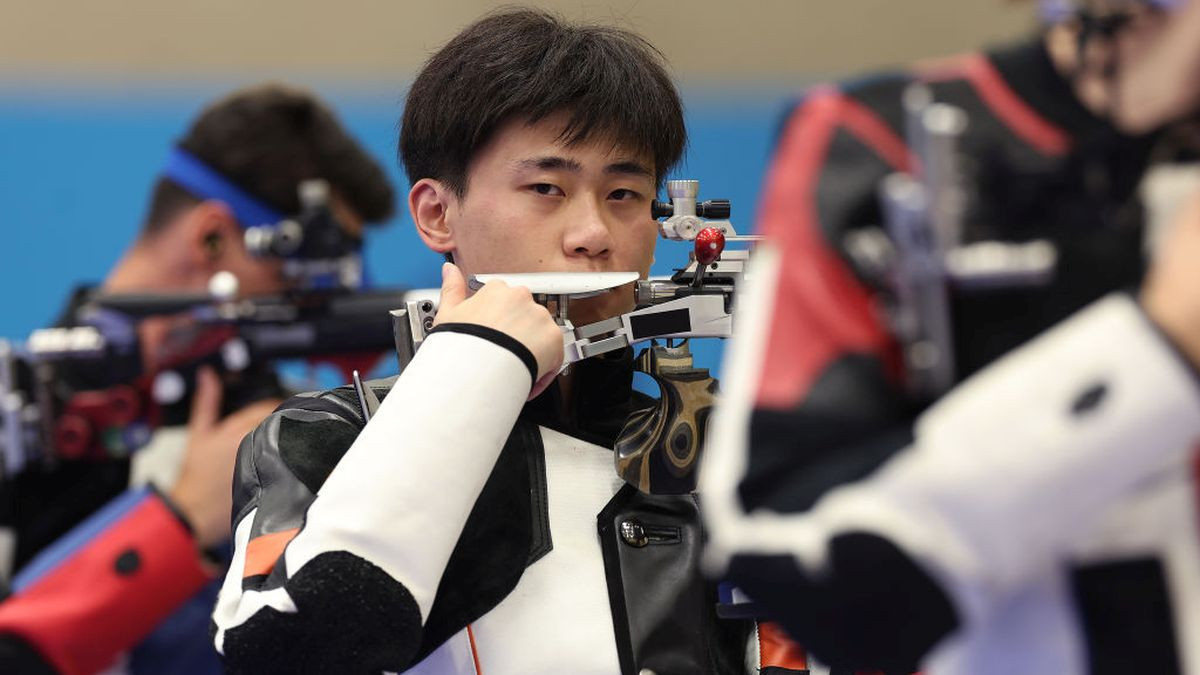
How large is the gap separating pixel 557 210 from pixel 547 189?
24 millimetres

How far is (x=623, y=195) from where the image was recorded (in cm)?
127

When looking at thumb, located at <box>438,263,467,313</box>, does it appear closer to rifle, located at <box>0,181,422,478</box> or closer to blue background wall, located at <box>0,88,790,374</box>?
rifle, located at <box>0,181,422,478</box>

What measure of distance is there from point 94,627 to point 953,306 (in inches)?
65.0

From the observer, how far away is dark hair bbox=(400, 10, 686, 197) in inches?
49.8

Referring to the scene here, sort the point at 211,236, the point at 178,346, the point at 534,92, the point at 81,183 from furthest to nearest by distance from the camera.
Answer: the point at 81,183, the point at 211,236, the point at 178,346, the point at 534,92

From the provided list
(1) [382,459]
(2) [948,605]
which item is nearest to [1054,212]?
(2) [948,605]

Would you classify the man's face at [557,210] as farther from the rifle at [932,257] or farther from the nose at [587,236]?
the rifle at [932,257]

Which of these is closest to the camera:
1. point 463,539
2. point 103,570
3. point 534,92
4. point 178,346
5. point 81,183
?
point 463,539

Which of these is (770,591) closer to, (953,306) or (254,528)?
(953,306)

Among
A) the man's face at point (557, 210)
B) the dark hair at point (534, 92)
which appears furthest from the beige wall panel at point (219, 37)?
the man's face at point (557, 210)

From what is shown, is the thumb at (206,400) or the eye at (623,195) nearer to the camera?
the eye at (623,195)

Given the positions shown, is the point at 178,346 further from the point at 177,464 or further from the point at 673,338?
the point at 673,338

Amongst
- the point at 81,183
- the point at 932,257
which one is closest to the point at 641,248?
the point at 932,257

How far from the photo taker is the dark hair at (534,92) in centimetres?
127
